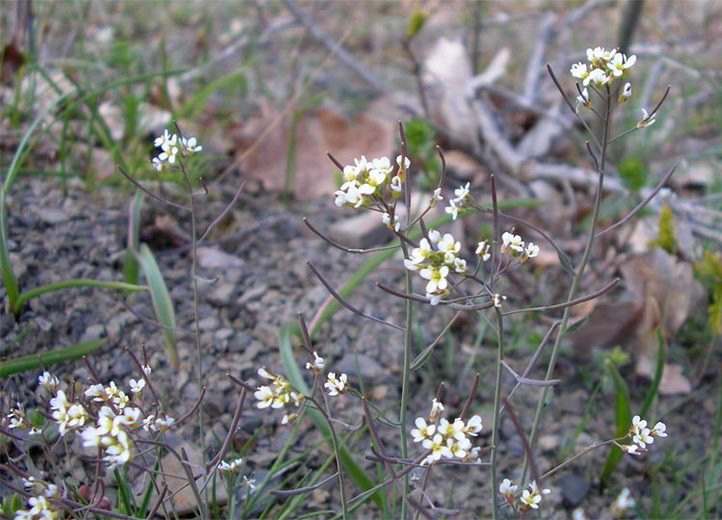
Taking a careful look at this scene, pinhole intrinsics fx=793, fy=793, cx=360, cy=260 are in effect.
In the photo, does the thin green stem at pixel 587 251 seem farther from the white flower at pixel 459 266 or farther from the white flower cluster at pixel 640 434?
the white flower at pixel 459 266

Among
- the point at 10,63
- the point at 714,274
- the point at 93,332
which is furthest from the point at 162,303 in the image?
the point at 10,63

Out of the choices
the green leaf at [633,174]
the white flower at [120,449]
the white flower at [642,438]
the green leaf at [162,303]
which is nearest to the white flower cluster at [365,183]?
the white flower at [120,449]

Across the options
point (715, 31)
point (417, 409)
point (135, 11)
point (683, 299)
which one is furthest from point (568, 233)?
point (135, 11)

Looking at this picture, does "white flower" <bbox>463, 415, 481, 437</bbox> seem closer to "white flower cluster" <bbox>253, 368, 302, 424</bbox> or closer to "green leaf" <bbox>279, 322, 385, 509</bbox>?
"white flower cluster" <bbox>253, 368, 302, 424</bbox>

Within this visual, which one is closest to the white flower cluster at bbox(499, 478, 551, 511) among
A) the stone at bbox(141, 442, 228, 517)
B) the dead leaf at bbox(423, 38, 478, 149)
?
the stone at bbox(141, 442, 228, 517)

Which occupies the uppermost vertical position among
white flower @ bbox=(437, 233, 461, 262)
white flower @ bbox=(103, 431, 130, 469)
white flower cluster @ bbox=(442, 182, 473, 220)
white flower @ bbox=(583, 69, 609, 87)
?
white flower @ bbox=(583, 69, 609, 87)

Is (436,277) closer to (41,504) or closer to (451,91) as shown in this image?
(41,504)
